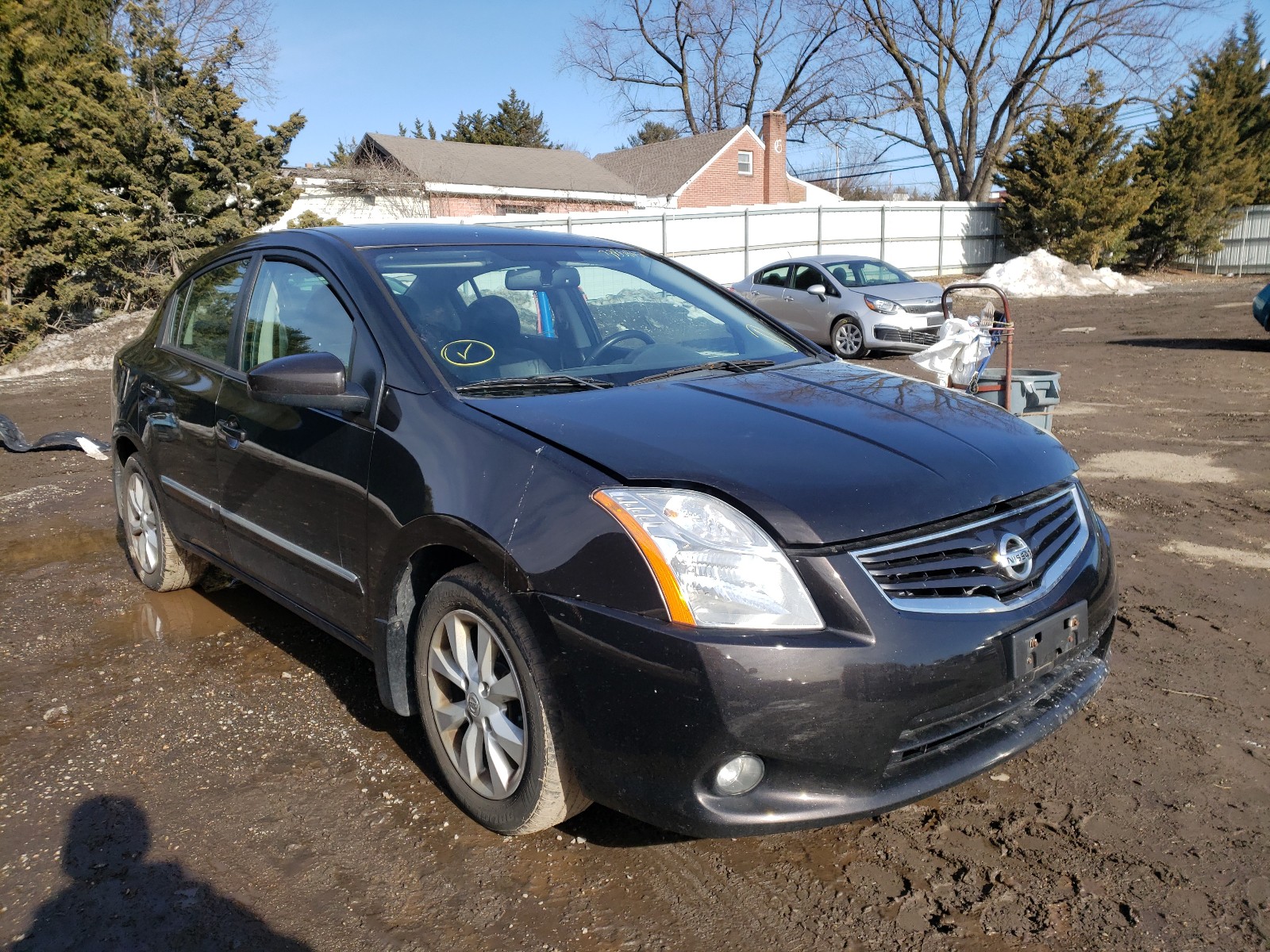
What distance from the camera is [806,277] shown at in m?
16.8

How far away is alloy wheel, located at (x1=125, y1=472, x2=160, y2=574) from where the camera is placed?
4871 mm

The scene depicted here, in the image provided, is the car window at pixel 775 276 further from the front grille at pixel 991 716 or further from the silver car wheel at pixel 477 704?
the silver car wheel at pixel 477 704

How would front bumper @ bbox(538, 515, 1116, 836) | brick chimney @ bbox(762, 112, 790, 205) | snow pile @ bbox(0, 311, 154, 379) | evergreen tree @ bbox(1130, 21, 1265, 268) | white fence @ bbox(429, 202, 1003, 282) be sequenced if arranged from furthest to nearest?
1. brick chimney @ bbox(762, 112, 790, 205)
2. evergreen tree @ bbox(1130, 21, 1265, 268)
3. white fence @ bbox(429, 202, 1003, 282)
4. snow pile @ bbox(0, 311, 154, 379)
5. front bumper @ bbox(538, 515, 1116, 836)

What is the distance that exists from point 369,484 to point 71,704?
182cm

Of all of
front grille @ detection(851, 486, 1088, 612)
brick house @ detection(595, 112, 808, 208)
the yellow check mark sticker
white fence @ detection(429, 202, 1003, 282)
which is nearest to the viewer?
front grille @ detection(851, 486, 1088, 612)

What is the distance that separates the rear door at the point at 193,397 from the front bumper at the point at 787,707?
2.32 meters

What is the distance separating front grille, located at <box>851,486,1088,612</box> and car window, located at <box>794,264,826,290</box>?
14.4 meters

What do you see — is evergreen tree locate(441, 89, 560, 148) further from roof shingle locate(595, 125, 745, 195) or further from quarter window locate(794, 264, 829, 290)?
quarter window locate(794, 264, 829, 290)

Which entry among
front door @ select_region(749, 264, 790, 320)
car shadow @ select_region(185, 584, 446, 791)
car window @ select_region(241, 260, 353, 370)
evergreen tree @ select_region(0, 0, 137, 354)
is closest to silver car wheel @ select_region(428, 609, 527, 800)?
car shadow @ select_region(185, 584, 446, 791)

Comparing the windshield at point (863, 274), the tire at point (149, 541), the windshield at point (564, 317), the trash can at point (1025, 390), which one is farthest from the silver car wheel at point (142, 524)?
the windshield at point (863, 274)

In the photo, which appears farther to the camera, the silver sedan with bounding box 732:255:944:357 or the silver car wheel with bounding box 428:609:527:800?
the silver sedan with bounding box 732:255:944:357

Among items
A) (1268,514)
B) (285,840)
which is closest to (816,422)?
(285,840)

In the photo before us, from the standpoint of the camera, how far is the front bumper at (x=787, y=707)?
7.16 feet

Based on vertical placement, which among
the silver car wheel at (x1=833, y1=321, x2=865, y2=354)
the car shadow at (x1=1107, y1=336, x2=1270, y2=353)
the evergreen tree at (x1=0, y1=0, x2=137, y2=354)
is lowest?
the car shadow at (x1=1107, y1=336, x2=1270, y2=353)
